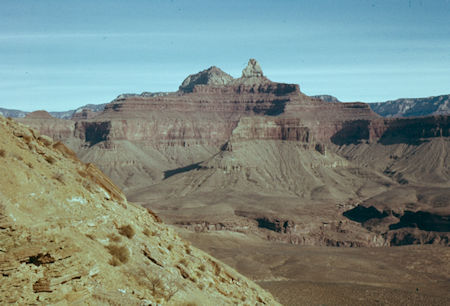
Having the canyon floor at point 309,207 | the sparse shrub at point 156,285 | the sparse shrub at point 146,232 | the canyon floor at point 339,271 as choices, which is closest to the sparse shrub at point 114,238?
the sparse shrub at point 156,285

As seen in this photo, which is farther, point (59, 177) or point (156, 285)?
point (59, 177)

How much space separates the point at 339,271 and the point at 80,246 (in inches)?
2009

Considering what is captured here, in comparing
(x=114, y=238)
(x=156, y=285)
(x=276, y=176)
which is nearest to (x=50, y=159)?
(x=114, y=238)

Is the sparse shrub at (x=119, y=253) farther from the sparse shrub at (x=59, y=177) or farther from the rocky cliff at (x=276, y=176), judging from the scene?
the rocky cliff at (x=276, y=176)

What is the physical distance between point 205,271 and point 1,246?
8.71m

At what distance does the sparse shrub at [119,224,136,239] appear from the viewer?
52.8 ft

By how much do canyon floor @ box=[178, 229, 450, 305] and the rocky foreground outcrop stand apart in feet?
66.8

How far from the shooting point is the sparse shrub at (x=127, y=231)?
16.1 m

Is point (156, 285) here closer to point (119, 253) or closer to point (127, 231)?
point (119, 253)

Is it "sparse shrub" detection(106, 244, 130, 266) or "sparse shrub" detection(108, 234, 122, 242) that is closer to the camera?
"sparse shrub" detection(106, 244, 130, 266)

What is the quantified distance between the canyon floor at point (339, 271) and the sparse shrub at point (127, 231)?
22.7 metres

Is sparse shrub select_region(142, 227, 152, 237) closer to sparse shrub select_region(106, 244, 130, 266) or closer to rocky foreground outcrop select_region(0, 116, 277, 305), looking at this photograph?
rocky foreground outcrop select_region(0, 116, 277, 305)

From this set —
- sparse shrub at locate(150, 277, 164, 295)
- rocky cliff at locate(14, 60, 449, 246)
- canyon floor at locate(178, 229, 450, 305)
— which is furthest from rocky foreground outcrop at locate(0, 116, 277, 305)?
rocky cliff at locate(14, 60, 449, 246)

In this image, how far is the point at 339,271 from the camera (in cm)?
5953
